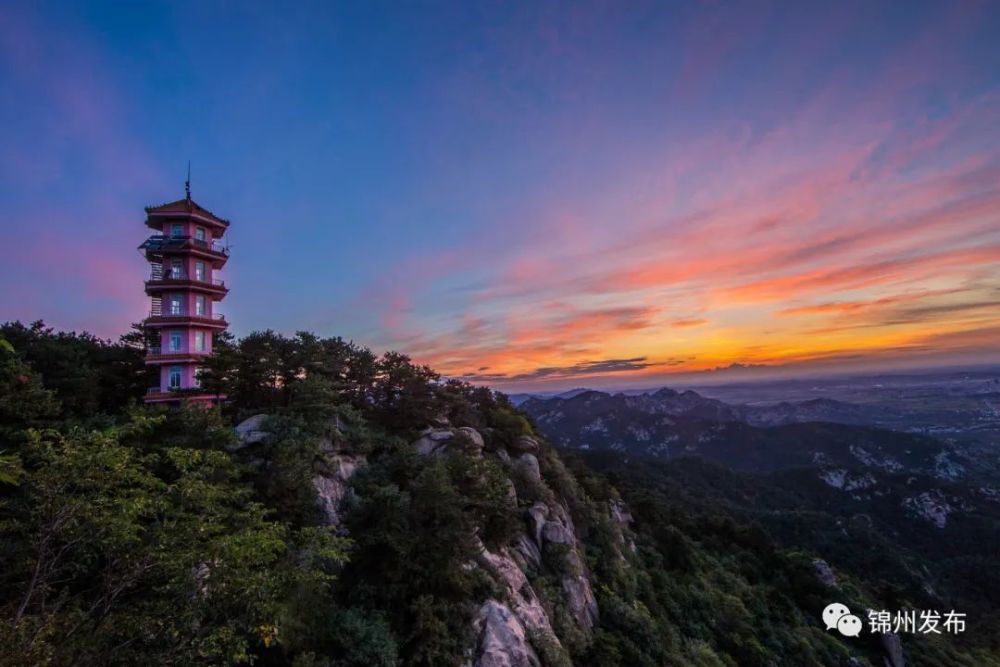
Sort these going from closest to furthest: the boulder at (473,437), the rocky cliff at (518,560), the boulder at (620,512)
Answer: the rocky cliff at (518,560) < the boulder at (473,437) < the boulder at (620,512)

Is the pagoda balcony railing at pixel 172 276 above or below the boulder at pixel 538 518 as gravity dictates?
above

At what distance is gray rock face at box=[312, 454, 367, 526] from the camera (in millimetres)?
18453

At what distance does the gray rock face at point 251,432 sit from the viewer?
63.3ft

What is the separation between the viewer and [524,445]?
109 feet

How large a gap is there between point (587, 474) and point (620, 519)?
17.4 feet

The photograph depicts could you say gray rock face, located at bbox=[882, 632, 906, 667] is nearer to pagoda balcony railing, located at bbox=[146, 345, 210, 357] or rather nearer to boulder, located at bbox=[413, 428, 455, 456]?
boulder, located at bbox=[413, 428, 455, 456]

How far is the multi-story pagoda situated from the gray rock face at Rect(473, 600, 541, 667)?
70.8ft

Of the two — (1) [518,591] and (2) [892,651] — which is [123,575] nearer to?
(1) [518,591]

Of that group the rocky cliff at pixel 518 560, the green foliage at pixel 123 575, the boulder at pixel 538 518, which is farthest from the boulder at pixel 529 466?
the green foliage at pixel 123 575

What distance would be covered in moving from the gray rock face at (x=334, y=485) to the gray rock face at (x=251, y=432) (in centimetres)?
335

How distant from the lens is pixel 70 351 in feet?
71.7

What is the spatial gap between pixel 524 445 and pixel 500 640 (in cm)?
1855

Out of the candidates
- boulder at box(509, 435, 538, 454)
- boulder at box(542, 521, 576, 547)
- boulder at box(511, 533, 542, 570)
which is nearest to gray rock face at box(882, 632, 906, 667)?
boulder at box(542, 521, 576, 547)

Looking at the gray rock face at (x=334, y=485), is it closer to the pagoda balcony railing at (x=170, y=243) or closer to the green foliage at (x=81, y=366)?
the green foliage at (x=81, y=366)
